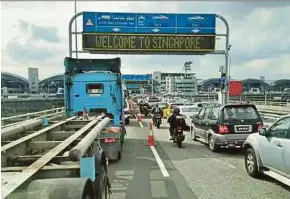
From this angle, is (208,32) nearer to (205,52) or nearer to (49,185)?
(205,52)

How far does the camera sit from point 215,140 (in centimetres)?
1238

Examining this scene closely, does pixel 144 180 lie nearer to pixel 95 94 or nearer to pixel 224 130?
pixel 224 130

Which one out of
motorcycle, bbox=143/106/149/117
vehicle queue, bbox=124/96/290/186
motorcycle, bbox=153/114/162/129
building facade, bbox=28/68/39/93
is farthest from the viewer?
building facade, bbox=28/68/39/93

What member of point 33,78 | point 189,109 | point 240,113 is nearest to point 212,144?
point 240,113

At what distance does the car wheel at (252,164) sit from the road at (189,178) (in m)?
0.15

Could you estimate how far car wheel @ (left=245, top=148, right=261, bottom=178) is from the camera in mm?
8227

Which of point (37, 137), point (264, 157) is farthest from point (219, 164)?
point (37, 137)

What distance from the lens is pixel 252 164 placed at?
8391 mm

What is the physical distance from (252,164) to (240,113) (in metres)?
4.36

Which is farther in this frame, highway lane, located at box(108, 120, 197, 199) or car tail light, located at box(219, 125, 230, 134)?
car tail light, located at box(219, 125, 230, 134)

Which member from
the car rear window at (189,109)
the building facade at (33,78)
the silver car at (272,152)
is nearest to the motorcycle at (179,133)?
the silver car at (272,152)

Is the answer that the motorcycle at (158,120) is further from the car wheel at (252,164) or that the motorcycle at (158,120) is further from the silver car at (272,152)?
the car wheel at (252,164)

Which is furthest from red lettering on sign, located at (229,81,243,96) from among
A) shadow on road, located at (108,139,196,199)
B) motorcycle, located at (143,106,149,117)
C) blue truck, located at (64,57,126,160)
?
shadow on road, located at (108,139,196,199)

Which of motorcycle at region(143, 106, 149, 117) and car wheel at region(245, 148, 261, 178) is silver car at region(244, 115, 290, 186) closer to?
car wheel at region(245, 148, 261, 178)
